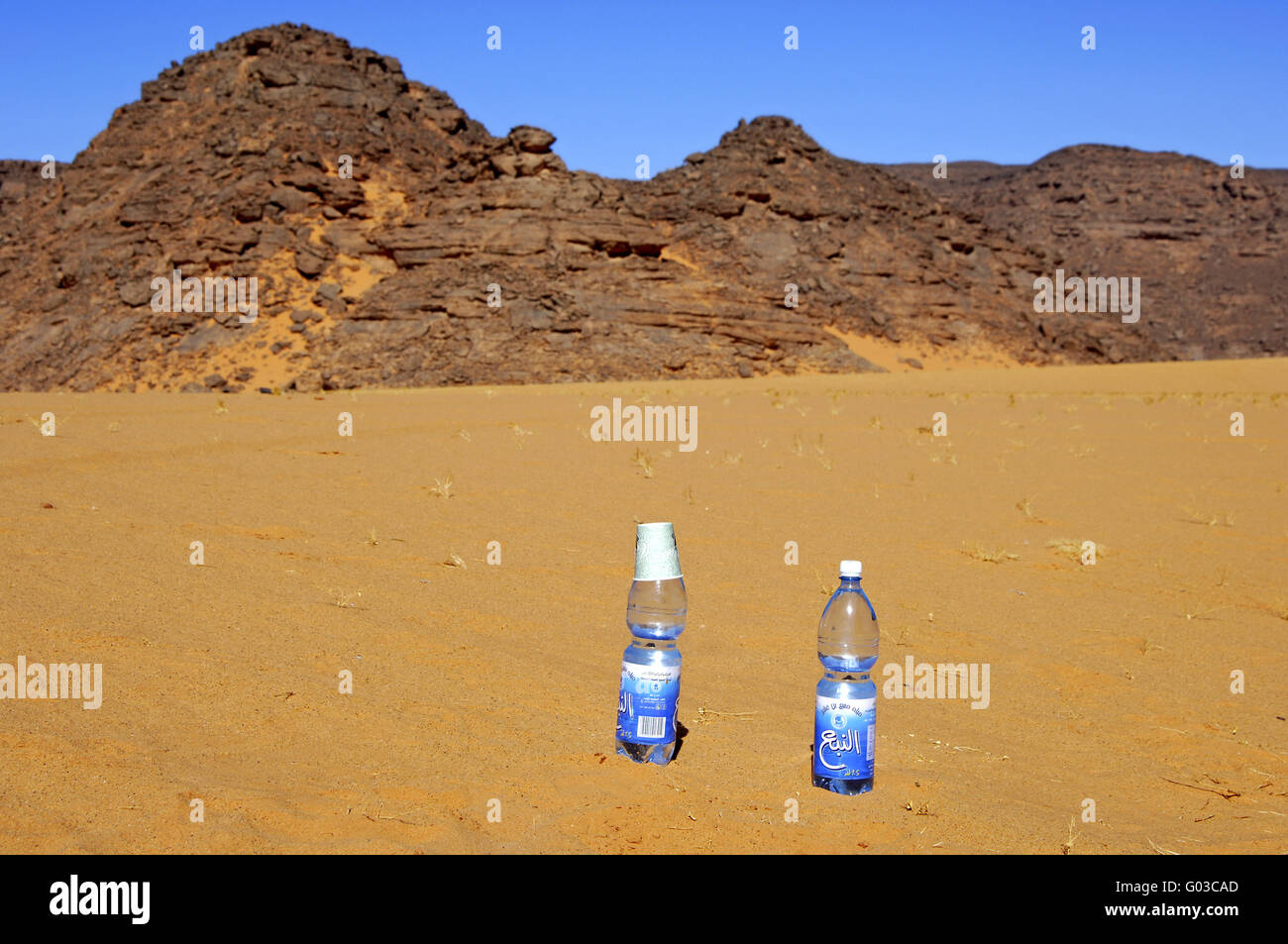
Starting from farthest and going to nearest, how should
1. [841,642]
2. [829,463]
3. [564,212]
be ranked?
[564,212]
[829,463]
[841,642]

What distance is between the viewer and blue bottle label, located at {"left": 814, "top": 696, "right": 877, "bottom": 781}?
3680 mm

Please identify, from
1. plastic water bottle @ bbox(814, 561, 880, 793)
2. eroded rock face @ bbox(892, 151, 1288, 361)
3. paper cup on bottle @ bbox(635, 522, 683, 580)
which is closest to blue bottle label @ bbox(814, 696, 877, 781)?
plastic water bottle @ bbox(814, 561, 880, 793)

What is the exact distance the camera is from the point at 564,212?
129ft

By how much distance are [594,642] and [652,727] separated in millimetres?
1489

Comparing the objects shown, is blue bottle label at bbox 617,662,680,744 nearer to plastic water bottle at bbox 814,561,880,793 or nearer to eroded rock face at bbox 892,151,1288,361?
plastic water bottle at bbox 814,561,880,793

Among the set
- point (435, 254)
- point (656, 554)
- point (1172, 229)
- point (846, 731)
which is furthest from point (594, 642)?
point (1172, 229)

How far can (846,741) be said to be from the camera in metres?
3.69

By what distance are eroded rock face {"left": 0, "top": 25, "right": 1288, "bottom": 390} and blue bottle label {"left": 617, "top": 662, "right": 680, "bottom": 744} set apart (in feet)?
98.0

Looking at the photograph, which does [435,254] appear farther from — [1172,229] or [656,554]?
[1172,229]

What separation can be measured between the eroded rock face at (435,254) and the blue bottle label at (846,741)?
→ 30.1m

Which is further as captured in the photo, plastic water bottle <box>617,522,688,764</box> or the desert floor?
plastic water bottle <box>617,522,688,764</box>

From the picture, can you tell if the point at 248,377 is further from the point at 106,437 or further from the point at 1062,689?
the point at 1062,689
